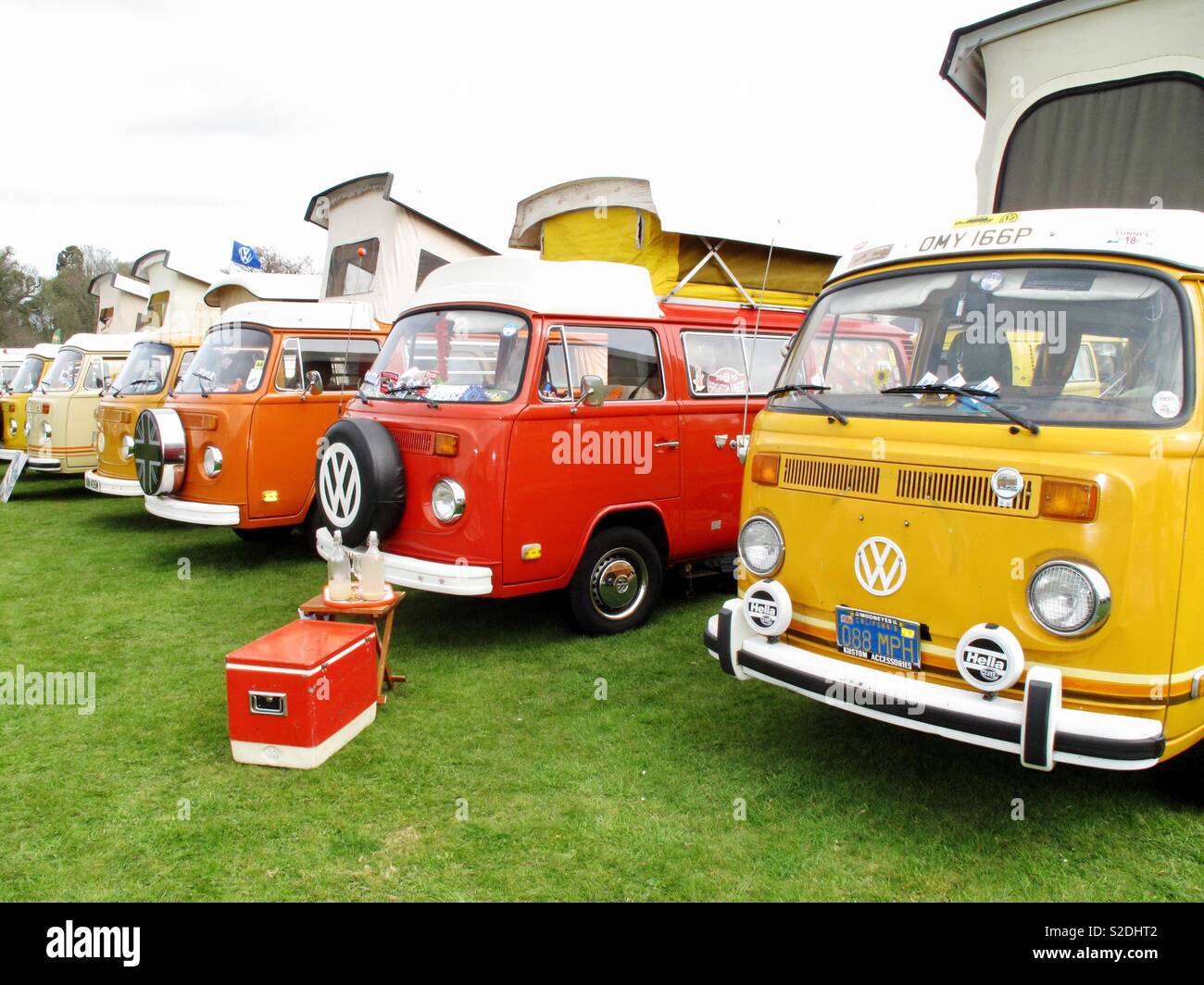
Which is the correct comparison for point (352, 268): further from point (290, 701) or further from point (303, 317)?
point (290, 701)

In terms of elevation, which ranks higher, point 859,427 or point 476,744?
point 859,427

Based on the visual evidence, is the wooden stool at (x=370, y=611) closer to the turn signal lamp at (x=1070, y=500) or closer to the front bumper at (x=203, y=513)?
the front bumper at (x=203, y=513)

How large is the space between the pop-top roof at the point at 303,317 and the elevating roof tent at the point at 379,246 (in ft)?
3.85

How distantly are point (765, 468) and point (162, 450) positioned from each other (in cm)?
588

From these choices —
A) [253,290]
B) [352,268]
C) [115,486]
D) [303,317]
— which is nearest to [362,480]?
[303,317]

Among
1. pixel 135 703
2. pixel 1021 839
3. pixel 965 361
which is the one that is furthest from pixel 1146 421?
pixel 135 703

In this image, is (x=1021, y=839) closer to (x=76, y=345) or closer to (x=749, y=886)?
(x=749, y=886)

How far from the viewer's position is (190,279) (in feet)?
52.3

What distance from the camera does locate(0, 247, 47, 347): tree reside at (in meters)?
44.2

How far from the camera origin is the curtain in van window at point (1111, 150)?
4488mm

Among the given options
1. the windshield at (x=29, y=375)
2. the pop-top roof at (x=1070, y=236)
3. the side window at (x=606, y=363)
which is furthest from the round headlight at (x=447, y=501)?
the windshield at (x=29, y=375)

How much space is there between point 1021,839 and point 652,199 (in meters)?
5.07
